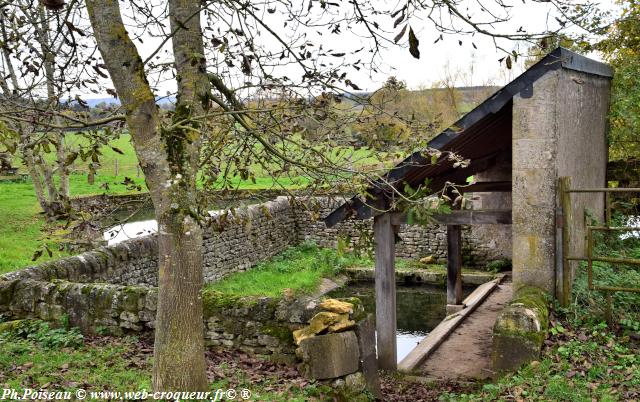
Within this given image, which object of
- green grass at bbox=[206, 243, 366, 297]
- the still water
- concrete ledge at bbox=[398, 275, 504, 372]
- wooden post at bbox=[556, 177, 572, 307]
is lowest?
the still water

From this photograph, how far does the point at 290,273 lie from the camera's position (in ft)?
53.8

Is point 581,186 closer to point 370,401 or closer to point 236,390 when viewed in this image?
point 370,401

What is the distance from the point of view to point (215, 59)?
20.6 ft

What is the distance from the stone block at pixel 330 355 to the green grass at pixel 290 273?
7534 mm

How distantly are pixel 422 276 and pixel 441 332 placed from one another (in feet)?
19.3

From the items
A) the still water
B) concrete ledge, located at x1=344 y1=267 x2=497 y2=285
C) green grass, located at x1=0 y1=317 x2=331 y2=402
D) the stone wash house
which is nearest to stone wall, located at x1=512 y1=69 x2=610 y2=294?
the stone wash house

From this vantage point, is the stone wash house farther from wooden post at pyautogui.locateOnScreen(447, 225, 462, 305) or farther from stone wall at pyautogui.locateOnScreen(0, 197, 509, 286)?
wooden post at pyautogui.locateOnScreen(447, 225, 462, 305)

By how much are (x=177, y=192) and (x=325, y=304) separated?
102 inches

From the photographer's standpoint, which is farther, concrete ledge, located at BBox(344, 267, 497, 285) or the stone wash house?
concrete ledge, located at BBox(344, 267, 497, 285)

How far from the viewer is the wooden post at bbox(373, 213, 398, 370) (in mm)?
8969

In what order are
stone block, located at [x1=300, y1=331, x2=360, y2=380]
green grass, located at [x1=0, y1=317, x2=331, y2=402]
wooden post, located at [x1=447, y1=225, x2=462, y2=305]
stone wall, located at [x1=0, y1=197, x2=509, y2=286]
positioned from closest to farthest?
green grass, located at [x1=0, y1=317, x2=331, y2=402] → stone block, located at [x1=300, y1=331, x2=360, y2=380] → stone wall, located at [x1=0, y1=197, x2=509, y2=286] → wooden post, located at [x1=447, y1=225, x2=462, y2=305]

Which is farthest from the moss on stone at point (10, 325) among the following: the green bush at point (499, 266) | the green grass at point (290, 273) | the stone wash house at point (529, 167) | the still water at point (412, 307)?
the green bush at point (499, 266)

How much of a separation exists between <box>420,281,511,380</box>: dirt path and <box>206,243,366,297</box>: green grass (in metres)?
4.53

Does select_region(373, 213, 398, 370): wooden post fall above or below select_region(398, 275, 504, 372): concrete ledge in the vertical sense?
above
